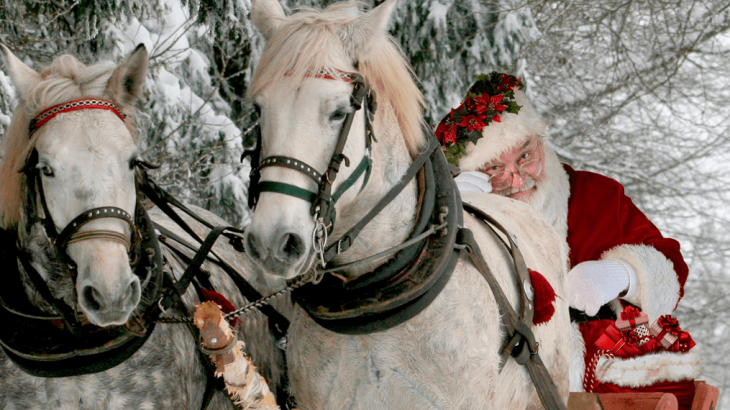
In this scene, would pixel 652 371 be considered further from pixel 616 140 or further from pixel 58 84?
pixel 616 140

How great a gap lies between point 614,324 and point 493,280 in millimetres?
1548

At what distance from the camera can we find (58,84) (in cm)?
271

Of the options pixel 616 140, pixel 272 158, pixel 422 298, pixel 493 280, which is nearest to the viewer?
pixel 272 158

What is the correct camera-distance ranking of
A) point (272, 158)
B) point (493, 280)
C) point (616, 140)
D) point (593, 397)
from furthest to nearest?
1. point (616, 140)
2. point (593, 397)
3. point (493, 280)
4. point (272, 158)

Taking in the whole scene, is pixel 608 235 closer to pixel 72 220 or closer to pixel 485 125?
pixel 485 125

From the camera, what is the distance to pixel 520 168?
435 cm

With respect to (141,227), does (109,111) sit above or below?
above

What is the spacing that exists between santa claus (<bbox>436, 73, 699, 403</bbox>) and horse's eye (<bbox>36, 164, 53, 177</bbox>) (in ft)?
7.37

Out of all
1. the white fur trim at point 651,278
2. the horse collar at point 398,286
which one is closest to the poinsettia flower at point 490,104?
the white fur trim at point 651,278

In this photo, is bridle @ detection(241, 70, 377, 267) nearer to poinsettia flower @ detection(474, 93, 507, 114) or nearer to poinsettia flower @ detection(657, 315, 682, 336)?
poinsettia flower @ detection(474, 93, 507, 114)

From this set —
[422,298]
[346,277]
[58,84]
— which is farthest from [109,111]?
[422,298]

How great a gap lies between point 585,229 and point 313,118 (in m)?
2.41

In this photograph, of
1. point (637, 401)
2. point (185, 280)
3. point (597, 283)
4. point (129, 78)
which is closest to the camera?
point (129, 78)

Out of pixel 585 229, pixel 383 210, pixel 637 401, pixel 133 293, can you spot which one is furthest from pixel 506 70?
pixel 133 293
